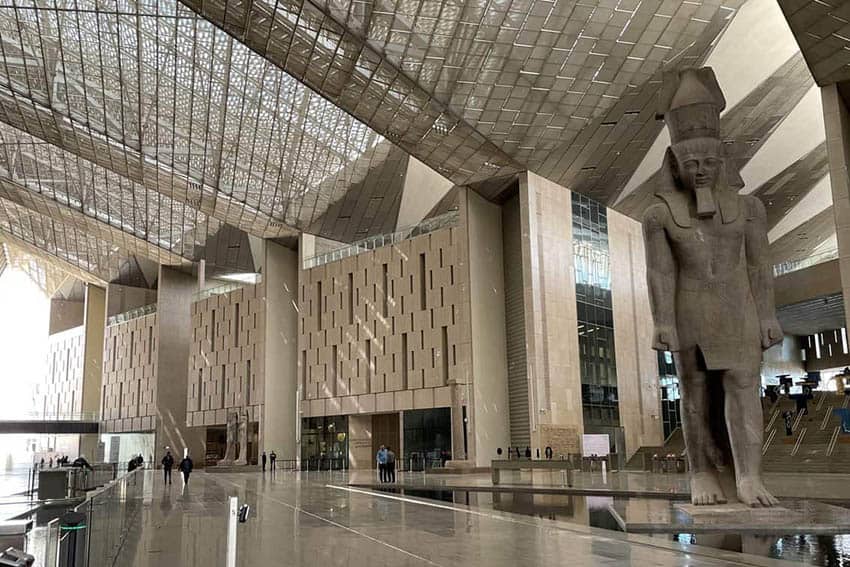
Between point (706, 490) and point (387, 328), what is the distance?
32.3m

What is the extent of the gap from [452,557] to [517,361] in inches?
1175

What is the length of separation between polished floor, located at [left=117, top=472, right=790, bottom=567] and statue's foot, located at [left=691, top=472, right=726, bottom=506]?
170cm

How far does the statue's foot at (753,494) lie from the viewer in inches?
345

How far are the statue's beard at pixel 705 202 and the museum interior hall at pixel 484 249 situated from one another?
50 mm

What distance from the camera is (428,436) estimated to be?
38.1 metres

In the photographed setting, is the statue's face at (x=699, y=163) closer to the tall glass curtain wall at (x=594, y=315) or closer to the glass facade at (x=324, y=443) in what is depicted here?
the tall glass curtain wall at (x=594, y=315)

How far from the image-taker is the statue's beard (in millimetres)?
9477

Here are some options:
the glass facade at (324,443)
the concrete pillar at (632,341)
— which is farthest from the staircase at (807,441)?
the glass facade at (324,443)

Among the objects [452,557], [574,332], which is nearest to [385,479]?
[574,332]

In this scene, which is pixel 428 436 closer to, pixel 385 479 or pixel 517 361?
pixel 517 361

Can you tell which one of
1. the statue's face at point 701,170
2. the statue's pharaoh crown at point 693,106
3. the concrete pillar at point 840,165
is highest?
the concrete pillar at point 840,165

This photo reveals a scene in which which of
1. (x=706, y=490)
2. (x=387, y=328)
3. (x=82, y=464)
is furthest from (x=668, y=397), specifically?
(x=706, y=490)

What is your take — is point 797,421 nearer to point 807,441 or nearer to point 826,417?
point 826,417

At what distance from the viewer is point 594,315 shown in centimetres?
3559
